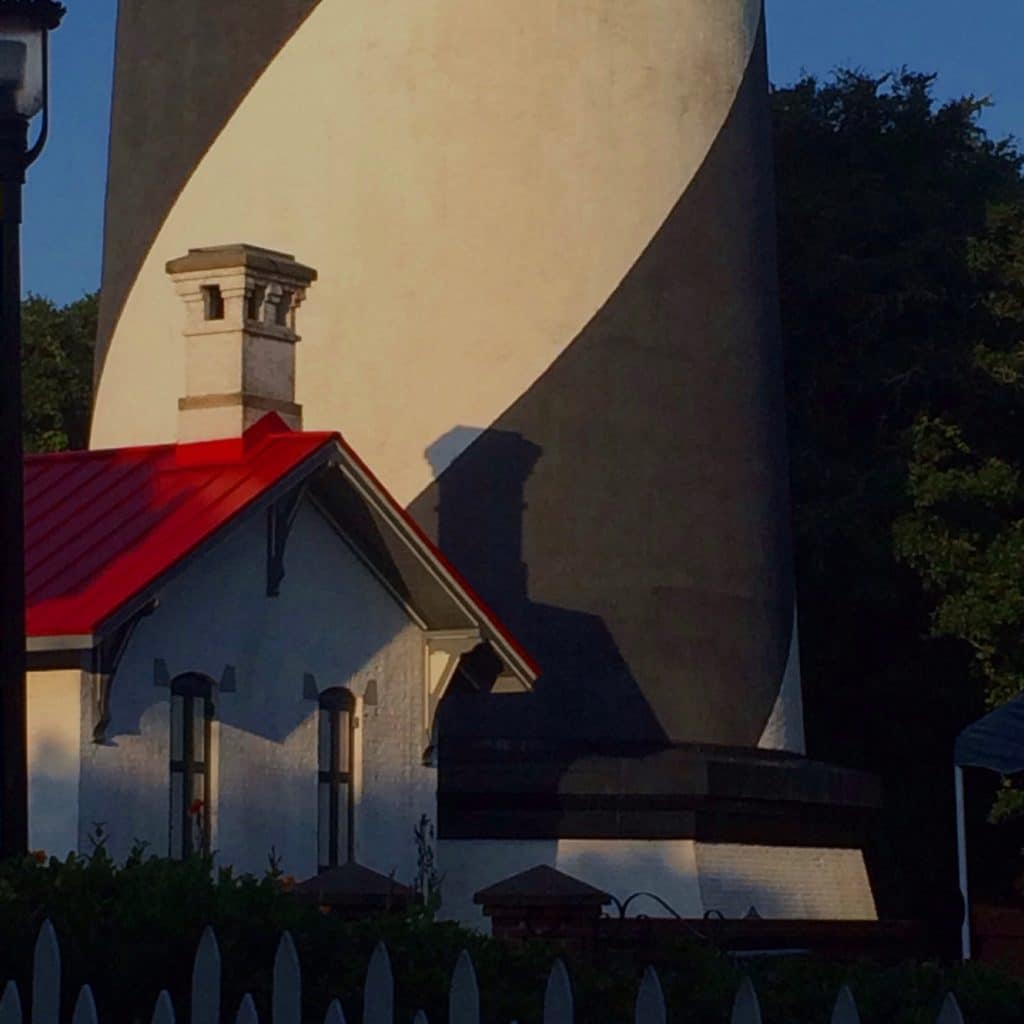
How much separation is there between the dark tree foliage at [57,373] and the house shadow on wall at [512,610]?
11.7 meters

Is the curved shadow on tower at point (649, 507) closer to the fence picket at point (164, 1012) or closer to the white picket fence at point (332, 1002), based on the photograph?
the white picket fence at point (332, 1002)

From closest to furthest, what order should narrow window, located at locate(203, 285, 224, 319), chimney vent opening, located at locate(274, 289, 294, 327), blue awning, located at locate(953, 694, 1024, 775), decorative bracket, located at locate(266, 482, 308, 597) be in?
blue awning, located at locate(953, 694, 1024, 775), decorative bracket, located at locate(266, 482, 308, 597), narrow window, located at locate(203, 285, 224, 319), chimney vent opening, located at locate(274, 289, 294, 327)

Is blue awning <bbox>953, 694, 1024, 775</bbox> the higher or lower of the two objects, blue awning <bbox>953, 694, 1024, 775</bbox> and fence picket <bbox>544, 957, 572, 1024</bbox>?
the higher

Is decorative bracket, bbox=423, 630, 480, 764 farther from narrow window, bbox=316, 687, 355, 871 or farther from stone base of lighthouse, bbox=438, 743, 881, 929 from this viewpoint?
stone base of lighthouse, bbox=438, 743, 881, 929

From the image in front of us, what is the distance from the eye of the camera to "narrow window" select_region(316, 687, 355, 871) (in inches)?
606

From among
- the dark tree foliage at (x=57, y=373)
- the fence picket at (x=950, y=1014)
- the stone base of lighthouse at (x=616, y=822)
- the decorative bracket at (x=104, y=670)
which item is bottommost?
the fence picket at (x=950, y=1014)

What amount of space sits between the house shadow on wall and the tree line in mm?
4343

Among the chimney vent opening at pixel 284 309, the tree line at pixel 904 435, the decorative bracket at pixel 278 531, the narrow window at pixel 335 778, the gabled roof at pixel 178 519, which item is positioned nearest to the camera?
the gabled roof at pixel 178 519

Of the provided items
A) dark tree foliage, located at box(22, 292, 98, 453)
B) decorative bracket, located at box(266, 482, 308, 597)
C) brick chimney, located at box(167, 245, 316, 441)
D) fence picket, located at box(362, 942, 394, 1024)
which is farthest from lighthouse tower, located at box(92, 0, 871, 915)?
fence picket, located at box(362, 942, 394, 1024)

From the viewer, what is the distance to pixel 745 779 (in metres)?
18.0

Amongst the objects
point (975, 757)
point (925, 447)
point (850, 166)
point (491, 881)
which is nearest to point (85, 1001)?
point (975, 757)

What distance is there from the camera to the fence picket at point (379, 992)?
17.2 feet

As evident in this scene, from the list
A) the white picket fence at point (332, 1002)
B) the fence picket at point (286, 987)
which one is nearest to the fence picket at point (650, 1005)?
the white picket fence at point (332, 1002)

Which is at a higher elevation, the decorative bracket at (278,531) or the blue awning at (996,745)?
the decorative bracket at (278,531)
